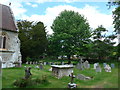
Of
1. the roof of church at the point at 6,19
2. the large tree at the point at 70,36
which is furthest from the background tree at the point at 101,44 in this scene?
the roof of church at the point at 6,19

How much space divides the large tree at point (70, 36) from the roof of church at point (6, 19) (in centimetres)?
975

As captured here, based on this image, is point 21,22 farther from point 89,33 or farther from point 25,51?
point 89,33

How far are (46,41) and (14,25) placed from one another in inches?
422

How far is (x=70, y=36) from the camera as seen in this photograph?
26.2 metres

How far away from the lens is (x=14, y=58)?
70.8ft

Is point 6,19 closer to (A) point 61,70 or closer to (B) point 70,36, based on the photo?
(B) point 70,36

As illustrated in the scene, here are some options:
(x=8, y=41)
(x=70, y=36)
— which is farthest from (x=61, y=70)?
(x=70, y=36)

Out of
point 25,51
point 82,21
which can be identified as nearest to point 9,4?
point 25,51

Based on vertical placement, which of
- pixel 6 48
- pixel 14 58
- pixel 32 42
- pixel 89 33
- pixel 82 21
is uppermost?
pixel 82 21

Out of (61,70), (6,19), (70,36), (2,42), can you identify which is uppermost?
(6,19)

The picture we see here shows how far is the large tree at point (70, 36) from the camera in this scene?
87.8 ft

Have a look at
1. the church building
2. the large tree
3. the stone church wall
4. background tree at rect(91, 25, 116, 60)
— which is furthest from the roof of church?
background tree at rect(91, 25, 116, 60)

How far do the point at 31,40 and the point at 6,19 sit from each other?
827 cm

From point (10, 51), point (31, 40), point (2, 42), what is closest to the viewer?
point (2, 42)
